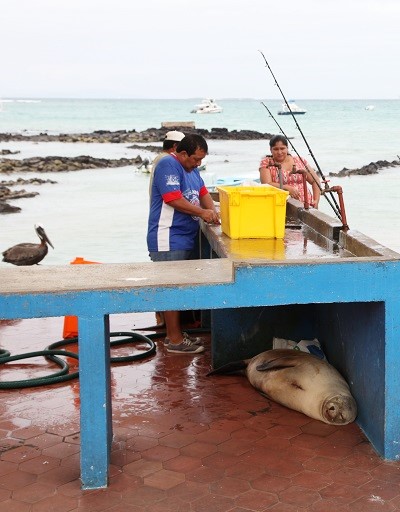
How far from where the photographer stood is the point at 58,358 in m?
A: 6.52

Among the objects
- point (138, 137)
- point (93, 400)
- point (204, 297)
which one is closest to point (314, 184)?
point (204, 297)

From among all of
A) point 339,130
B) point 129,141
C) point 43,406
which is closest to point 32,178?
point 129,141

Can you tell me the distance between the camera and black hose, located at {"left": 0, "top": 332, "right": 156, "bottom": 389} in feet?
19.2

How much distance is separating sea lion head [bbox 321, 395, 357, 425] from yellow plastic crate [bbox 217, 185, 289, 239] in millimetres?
1294

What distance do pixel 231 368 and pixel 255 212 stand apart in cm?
124

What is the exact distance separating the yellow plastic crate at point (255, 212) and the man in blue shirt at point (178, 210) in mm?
656

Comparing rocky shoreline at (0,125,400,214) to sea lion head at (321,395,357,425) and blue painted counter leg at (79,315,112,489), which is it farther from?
blue painted counter leg at (79,315,112,489)

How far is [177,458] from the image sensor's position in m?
4.60

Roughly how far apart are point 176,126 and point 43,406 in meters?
52.7

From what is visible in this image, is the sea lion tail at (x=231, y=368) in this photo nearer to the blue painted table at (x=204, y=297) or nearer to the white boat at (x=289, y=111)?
the blue painted table at (x=204, y=297)

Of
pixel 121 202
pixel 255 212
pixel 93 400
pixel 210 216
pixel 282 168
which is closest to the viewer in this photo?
pixel 93 400

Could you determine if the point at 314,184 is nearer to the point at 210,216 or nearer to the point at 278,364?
the point at 210,216

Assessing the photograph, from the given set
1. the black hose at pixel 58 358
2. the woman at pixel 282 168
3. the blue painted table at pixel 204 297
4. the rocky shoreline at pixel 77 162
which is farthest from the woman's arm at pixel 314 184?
the rocky shoreline at pixel 77 162

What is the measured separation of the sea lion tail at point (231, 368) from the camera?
5938 mm
